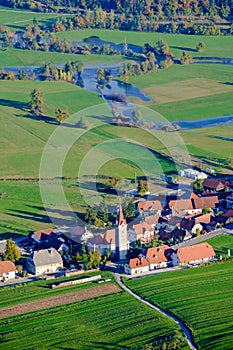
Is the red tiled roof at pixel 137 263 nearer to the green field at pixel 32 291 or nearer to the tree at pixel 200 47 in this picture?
the green field at pixel 32 291

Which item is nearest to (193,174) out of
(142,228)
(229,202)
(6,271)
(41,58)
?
Result: (229,202)

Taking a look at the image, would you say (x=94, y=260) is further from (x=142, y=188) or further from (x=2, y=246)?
(x=142, y=188)

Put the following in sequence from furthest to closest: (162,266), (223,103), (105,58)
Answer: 1. (105,58)
2. (223,103)
3. (162,266)

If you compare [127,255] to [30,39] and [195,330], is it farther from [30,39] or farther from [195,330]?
[30,39]

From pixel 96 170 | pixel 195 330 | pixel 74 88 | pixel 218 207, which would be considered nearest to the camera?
pixel 195 330

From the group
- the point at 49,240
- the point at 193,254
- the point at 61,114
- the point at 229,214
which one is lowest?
the point at 49,240

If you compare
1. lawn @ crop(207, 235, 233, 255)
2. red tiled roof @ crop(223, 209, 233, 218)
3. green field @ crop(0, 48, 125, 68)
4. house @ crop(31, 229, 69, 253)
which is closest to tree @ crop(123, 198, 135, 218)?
house @ crop(31, 229, 69, 253)

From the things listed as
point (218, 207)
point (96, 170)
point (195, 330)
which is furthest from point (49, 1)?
point (195, 330)
